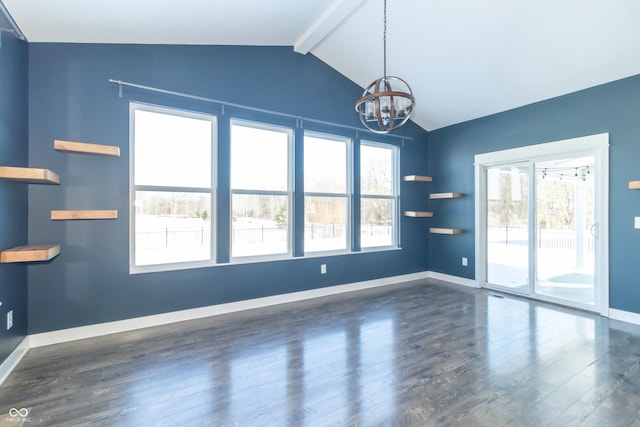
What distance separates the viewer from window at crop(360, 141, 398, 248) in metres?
5.10

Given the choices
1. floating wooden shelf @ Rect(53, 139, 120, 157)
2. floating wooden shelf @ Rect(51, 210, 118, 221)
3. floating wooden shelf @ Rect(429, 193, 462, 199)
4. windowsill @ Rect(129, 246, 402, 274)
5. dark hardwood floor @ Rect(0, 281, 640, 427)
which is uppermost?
floating wooden shelf @ Rect(53, 139, 120, 157)

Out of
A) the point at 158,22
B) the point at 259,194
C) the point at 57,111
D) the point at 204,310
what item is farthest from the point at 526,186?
Result: the point at 57,111

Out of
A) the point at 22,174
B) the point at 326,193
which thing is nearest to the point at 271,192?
the point at 326,193

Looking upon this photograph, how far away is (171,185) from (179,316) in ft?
4.91

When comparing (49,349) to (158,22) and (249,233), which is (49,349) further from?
(158,22)

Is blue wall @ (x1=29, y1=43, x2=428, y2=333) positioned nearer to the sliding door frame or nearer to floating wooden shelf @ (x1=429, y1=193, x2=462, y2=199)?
floating wooden shelf @ (x1=429, y1=193, x2=462, y2=199)

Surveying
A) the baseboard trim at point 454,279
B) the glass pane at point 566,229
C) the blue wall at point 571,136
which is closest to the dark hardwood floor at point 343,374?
the glass pane at point 566,229

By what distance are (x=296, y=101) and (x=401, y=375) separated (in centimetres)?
358

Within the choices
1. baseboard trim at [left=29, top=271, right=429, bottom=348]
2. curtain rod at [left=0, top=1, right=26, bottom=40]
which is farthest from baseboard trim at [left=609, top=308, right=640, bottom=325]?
curtain rod at [left=0, top=1, right=26, bottom=40]

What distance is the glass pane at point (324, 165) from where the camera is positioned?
455 cm

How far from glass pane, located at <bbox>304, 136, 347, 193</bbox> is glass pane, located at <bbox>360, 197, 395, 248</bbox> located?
55 centimetres

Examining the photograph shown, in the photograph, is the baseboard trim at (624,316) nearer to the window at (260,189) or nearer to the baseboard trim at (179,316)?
the baseboard trim at (179,316)

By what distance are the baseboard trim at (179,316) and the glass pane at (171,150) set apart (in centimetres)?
148

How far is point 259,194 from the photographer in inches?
163
